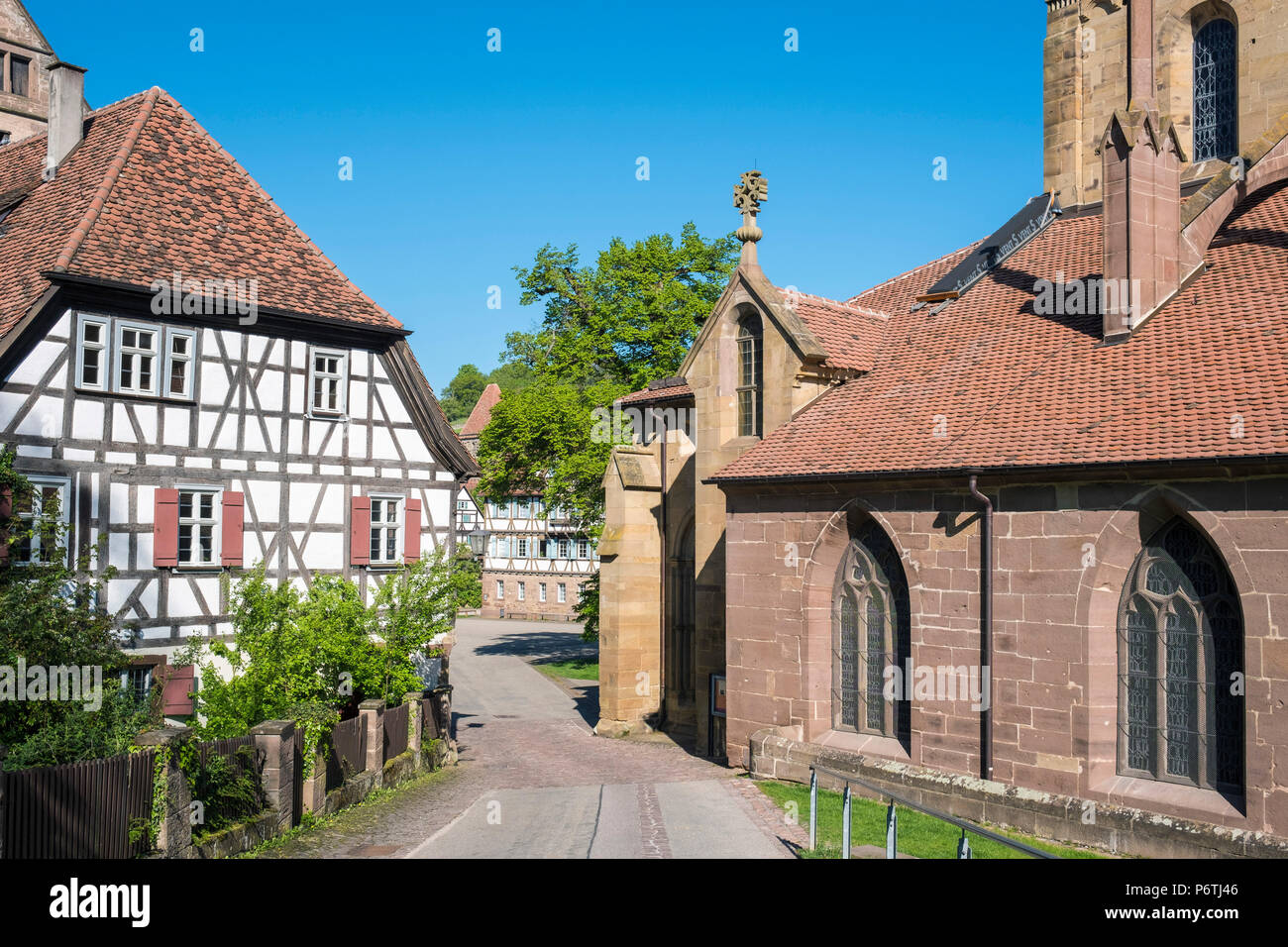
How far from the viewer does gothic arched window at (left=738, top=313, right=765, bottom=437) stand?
70.0 feet

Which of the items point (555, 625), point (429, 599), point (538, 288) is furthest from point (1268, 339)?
point (555, 625)

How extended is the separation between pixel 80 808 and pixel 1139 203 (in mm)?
15555

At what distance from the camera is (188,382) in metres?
20.3

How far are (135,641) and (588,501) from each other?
18.7m

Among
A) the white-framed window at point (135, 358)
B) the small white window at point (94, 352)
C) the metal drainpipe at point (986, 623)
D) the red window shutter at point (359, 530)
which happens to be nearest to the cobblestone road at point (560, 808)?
the metal drainpipe at point (986, 623)

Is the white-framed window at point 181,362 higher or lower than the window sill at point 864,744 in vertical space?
higher

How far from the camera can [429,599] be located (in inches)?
768

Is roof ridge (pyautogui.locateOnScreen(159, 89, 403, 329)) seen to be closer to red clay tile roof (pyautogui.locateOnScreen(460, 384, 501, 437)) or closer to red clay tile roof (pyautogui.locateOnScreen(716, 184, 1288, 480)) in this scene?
red clay tile roof (pyautogui.locateOnScreen(716, 184, 1288, 480))

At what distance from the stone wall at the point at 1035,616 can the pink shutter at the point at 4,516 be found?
38.7 feet

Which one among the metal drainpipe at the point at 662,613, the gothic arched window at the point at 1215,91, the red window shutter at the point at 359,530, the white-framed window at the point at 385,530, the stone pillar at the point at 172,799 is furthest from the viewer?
the metal drainpipe at the point at 662,613

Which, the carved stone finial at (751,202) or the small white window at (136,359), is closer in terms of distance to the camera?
the small white window at (136,359)

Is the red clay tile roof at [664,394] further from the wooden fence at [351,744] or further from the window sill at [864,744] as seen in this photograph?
the wooden fence at [351,744]

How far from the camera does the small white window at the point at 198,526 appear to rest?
2011 cm
